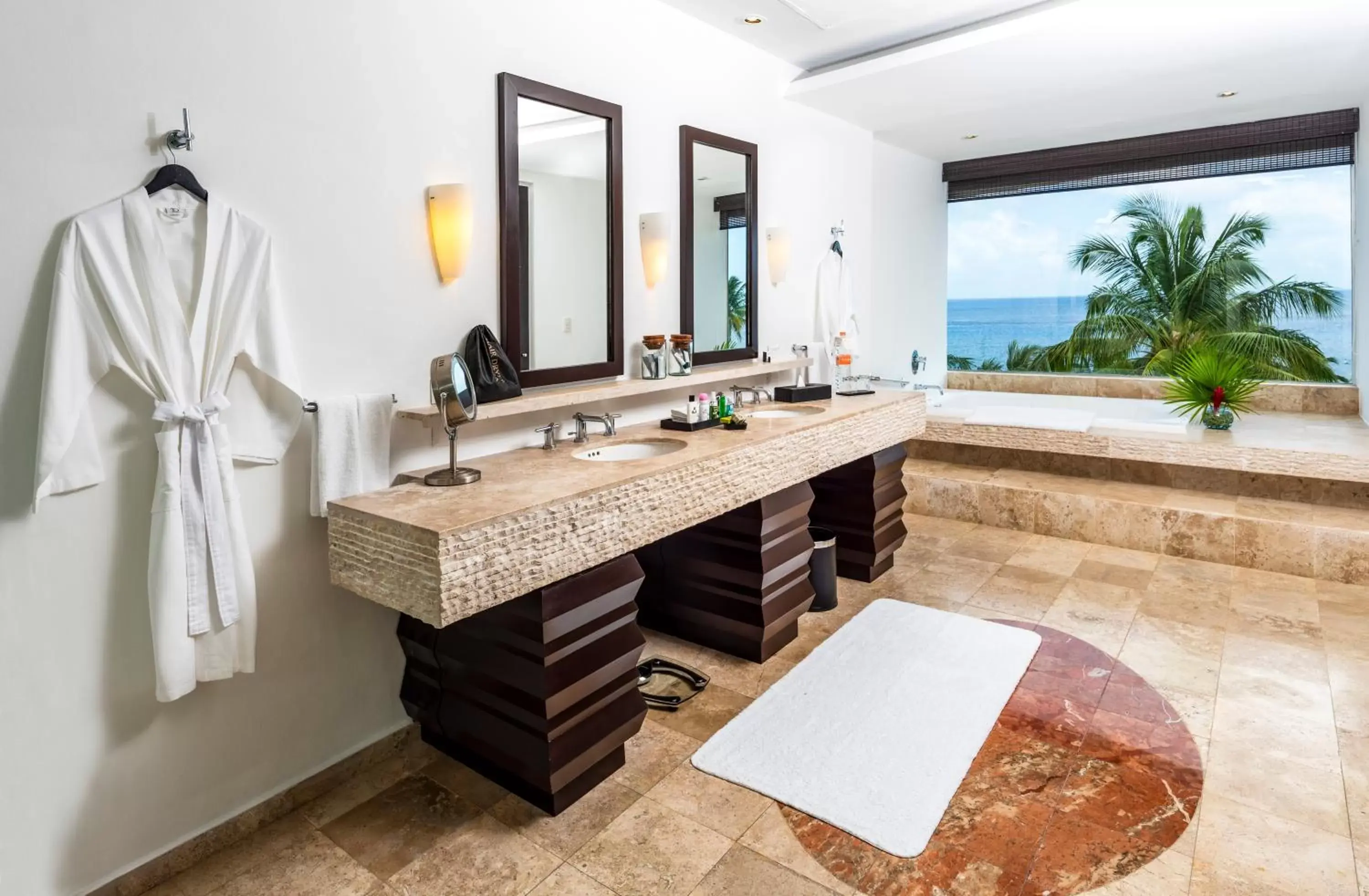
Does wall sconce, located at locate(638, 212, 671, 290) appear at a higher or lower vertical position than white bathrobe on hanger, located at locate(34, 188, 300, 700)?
higher

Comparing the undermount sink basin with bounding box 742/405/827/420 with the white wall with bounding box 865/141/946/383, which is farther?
the white wall with bounding box 865/141/946/383

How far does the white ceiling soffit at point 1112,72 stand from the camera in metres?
3.10

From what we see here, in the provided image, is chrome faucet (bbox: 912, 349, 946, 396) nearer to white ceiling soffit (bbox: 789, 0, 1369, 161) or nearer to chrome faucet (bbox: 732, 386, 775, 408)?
white ceiling soffit (bbox: 789, 0, 1369, 161)

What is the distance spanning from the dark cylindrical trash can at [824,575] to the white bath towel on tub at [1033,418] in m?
2.03

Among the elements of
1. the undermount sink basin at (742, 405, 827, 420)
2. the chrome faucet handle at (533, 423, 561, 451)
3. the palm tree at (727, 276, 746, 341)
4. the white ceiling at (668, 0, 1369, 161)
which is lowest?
the chrome faucet handle at (533, 423, 561, 451)

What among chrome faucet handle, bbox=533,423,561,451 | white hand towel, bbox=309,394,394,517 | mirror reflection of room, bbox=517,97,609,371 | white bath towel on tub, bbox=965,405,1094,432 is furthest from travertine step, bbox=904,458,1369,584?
white hand towel, bbox=309,394,394,517

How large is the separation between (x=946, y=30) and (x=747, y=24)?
0.90 m

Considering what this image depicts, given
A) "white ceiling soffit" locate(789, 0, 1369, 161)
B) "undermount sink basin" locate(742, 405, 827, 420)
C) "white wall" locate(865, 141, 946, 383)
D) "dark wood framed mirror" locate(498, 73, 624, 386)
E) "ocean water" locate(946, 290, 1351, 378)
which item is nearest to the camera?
"dark wood framed mirror" locate(498, 73, 624, 386)

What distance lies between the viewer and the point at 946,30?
11.5ft

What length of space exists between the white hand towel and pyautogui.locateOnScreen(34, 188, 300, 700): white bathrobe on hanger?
0.13 meters

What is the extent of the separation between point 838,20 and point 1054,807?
10.0 ft

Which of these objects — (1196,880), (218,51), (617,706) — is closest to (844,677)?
(617,706)

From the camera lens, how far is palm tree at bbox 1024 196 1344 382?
674 centimetres

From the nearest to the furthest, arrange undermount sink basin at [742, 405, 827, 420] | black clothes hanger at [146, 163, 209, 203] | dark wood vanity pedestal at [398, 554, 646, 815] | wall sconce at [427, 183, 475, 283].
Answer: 1. black clothes hanger at [146, 163, 209, 203]
2. dark wood vanity pedestal at [398, 554, 646, 815]
3. wall sconce at [427, 183, 475, 283]
4. undermount sink basin at [742, 405, 827, 420]
